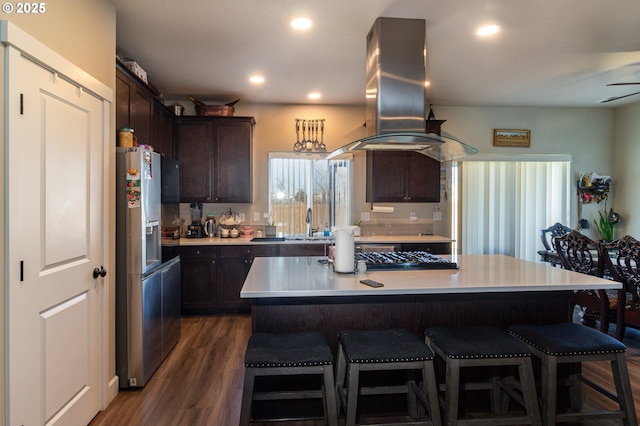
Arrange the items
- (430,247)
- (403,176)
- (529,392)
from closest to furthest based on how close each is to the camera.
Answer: (529,392)
(430,247)
(403,176)

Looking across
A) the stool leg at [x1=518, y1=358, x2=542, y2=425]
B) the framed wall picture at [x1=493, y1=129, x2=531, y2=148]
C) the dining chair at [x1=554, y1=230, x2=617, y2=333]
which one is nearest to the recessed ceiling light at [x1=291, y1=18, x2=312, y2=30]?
the stool leg at [x1=518, y1=358, x2=542, y2=425]

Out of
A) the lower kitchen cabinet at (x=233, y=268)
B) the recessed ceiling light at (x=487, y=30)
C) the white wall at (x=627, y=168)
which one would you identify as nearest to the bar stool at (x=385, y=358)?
the recessed ceiling light at (x=487, y=30)

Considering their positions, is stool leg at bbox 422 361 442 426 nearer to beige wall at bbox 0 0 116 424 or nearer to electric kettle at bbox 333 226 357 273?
electric kettle at bbox 333 226 357 273

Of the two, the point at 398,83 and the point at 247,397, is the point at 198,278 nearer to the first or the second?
the point at 247,397

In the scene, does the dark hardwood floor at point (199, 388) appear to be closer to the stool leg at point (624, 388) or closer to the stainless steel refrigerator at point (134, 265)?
the stainless steel refrigerator at point (134, 265)

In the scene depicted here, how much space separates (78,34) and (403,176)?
3733 mm

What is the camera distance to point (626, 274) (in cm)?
323

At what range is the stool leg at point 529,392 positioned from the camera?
1853 mm

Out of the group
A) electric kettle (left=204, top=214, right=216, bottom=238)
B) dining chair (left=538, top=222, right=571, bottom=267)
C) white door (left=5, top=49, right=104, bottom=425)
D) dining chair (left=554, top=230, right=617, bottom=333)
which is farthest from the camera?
electric kettle (left=204, top=214, right=216, bottom=238)

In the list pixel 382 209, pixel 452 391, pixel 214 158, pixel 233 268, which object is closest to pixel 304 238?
pixel 233 268

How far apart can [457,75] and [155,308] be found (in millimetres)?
3703

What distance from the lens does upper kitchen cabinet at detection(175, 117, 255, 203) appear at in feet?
15.1

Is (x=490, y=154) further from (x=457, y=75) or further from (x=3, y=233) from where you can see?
(x=3, y=233)

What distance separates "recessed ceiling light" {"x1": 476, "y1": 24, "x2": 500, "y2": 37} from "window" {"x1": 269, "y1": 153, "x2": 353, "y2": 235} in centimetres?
238
